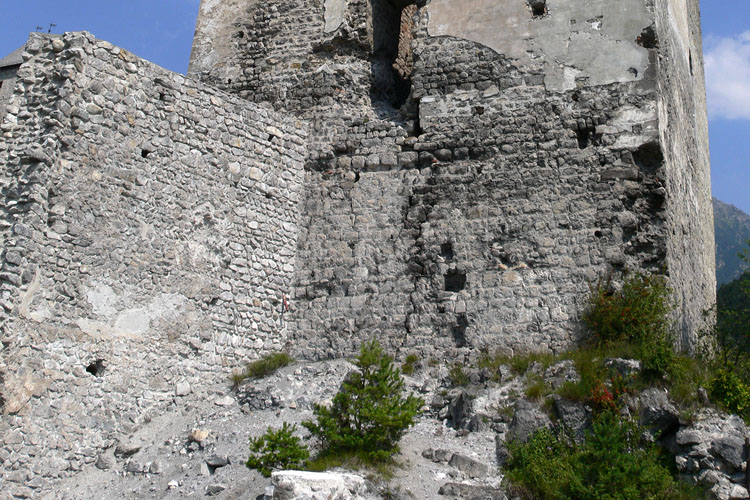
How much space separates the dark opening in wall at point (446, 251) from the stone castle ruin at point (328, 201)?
0.06 meters

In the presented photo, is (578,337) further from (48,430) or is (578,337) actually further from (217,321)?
(48,430)

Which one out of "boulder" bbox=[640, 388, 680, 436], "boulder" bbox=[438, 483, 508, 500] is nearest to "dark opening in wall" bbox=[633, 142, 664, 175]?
"boulder" bbox=[640, 388, 680, 436]

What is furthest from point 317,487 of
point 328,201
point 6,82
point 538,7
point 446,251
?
point 6,82

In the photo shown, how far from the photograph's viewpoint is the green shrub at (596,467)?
6707 mm

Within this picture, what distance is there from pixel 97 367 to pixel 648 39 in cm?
758

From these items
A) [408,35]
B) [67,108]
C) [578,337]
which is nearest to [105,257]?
[67,108]

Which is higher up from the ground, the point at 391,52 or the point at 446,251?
the point at 391,52

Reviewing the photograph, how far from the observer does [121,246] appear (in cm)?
861

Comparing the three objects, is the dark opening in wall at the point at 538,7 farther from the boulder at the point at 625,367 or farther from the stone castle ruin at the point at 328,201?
the boulder at the point at 625,367

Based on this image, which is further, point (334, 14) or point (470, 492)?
point (334, 14)

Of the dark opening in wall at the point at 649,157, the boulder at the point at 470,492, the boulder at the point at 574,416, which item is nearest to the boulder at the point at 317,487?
the boulder at the point at 470,492

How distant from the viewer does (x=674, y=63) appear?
1080 cm

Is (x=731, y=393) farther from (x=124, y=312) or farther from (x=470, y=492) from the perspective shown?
(x=124, y=312)

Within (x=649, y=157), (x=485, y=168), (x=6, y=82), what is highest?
(x=6, y=82)
